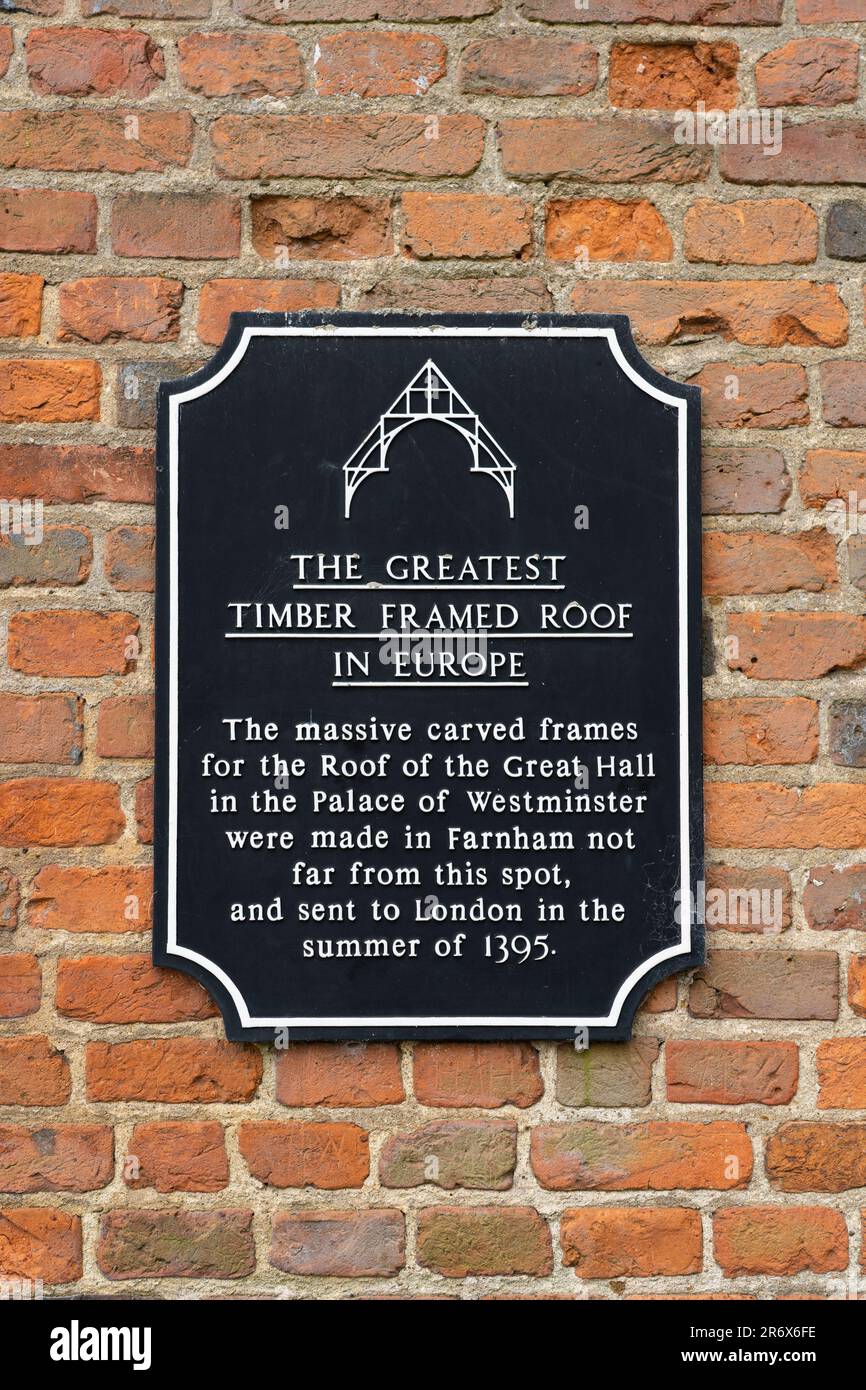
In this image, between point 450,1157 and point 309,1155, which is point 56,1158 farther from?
point 450,1157

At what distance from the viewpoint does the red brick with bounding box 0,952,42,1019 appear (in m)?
2.36

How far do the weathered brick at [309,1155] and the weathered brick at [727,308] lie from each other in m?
1.50

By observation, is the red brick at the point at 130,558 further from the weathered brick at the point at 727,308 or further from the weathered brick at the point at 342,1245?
the weathered brick at the point at 342,1245

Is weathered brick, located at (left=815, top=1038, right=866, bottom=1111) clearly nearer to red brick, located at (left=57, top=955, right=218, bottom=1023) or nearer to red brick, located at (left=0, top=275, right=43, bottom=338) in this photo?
red brick, located at (left=57, top=955, right=218, bottom=1023)

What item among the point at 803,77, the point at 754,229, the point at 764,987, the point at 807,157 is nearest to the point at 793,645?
the point at 764,987

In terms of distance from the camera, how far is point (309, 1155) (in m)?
2.35

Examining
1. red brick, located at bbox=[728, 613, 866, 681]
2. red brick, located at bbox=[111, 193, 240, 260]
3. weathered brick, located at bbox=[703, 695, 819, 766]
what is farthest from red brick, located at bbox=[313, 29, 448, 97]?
weathered brick, located at bbox=[703, 695, 819, 766]

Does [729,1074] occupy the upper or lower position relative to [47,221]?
lower

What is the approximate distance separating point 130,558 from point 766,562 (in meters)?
1.13

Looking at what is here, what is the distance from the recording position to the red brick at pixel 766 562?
7.95ft

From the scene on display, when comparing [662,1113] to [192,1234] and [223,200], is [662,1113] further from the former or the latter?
[223,200]

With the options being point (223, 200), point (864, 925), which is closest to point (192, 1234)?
point (864, 925)

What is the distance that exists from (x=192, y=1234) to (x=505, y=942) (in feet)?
2.40

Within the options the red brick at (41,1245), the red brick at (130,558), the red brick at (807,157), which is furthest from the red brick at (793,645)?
the red brick at (41,1245)
